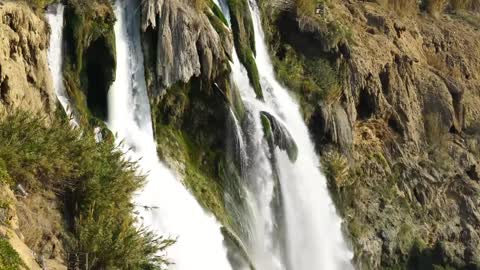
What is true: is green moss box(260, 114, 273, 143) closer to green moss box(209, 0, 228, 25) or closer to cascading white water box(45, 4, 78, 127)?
green moss box(209, 0, 228, 25)

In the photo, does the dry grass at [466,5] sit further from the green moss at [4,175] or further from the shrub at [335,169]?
the green moss at [4,175]

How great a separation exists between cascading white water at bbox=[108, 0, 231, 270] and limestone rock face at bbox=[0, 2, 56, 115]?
73.3 inches

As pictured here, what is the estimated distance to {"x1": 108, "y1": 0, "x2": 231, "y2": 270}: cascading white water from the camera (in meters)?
12.1

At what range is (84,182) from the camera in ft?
30.1

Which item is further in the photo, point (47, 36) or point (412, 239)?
point (412, 239)

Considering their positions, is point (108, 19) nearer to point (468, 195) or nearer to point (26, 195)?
point (26, 195)

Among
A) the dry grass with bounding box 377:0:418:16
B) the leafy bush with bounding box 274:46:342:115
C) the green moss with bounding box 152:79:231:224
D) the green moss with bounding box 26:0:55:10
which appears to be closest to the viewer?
the green moss with bounding box 26:0:55:10

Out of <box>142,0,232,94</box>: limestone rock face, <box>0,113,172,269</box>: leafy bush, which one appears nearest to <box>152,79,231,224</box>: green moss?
<box>142,0,232,94</box>: limestone rock face

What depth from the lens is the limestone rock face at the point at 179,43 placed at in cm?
1434

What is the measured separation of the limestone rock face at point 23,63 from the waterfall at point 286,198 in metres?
5.59


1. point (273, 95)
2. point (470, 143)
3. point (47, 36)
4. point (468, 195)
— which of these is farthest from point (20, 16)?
point (470, 143)

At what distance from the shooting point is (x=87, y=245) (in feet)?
27.6

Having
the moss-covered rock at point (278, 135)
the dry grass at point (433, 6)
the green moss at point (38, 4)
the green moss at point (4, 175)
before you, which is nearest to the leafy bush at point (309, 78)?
the moss-covered rock at point (278, 135)

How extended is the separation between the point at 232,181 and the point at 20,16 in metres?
6.13
